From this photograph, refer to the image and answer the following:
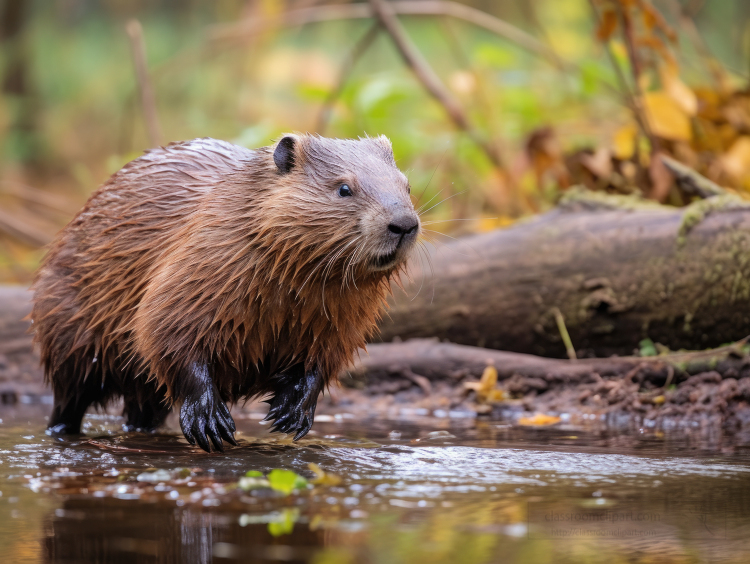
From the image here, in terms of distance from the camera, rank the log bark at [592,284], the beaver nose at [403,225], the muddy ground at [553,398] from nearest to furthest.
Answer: the beaver nose at [403,225], the muddy ground at [553,398], the log bark at [592,284]

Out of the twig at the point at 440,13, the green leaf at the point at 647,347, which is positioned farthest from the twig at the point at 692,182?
the twig at the point at 440,13

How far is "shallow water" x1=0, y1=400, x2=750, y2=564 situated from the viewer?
7.66 ft

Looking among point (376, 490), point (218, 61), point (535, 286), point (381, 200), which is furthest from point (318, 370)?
point (218, 61)

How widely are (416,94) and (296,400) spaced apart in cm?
700

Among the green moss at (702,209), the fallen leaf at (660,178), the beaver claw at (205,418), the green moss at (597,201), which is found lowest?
the beaver claw at (205,418)

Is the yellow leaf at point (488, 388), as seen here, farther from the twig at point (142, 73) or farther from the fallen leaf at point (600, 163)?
the twig at point (142, 73)

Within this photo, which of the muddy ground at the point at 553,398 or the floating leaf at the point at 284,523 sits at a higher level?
the muddy ground at the point at 553,398

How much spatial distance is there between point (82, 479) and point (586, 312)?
3.54 meters

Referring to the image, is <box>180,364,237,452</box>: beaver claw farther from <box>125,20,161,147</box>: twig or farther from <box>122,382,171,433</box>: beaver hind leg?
<box>125,20,161,147</box>: twig

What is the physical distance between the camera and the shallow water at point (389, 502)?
7.66 feet

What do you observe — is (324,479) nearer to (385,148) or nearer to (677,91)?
(385,148)

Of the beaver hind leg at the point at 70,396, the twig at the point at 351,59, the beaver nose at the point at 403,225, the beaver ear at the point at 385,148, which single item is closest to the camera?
the beaver nose at the point at 403,225

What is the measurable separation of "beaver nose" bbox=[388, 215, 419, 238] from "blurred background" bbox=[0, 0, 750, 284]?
1.16 ft

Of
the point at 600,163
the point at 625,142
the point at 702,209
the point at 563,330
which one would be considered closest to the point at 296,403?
the point at 563,330
